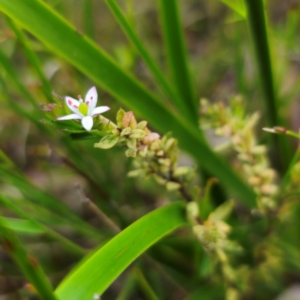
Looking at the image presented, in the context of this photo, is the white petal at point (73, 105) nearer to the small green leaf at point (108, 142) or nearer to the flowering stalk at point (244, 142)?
the small green leaf at point (108, 142)

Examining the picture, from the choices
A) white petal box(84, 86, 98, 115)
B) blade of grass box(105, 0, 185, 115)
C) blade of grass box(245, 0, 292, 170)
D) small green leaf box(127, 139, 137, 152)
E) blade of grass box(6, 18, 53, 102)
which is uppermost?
blade of grass box(6, 18, 53, 102)

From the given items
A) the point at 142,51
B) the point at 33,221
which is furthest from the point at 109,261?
the point at 142,51

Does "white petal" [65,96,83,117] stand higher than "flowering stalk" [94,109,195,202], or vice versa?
"white petal" [65,96,83,117]

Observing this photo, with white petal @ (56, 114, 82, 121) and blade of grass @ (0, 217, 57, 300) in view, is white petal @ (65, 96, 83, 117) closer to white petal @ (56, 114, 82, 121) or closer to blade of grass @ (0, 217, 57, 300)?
white petal @ (56, 114, 82, 121)

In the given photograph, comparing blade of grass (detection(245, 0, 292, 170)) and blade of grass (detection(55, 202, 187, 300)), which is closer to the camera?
blade of grass (detection(55, 202, 187, 300))

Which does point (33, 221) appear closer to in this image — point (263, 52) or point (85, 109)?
point (85, 109)

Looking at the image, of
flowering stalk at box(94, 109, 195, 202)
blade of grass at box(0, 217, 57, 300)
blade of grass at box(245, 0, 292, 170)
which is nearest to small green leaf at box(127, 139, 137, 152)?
flowering stalk at box(94, 109, 195, 202)

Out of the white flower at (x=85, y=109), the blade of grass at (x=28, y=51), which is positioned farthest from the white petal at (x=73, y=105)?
the blade of grass at (x=28, y=51)
